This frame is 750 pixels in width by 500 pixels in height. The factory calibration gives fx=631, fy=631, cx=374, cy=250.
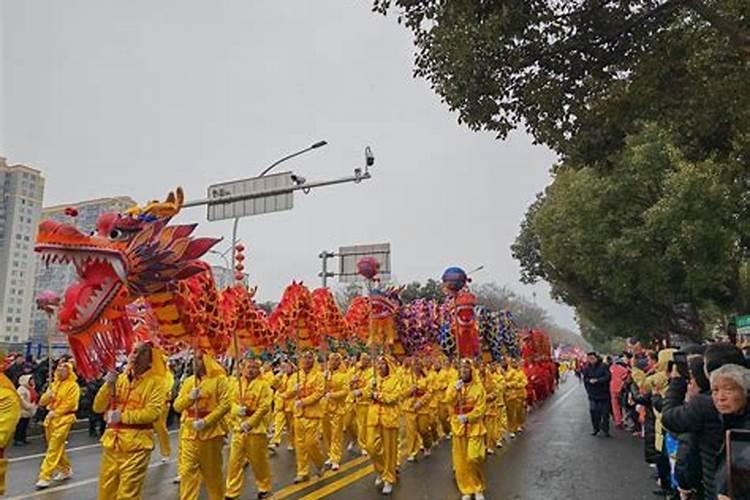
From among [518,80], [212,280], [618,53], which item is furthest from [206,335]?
[618,53]

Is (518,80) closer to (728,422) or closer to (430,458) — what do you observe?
(728,422)

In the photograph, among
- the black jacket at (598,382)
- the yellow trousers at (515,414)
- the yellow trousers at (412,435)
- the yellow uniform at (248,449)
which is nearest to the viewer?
the yellow uniform at (248,449)

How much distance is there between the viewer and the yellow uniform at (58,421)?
27.2 feet

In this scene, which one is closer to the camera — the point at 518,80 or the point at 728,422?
the point at 728,422

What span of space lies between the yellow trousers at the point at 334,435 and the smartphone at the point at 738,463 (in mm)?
7464

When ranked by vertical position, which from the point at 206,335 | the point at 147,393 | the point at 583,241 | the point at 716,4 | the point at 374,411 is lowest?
the point at 374,411

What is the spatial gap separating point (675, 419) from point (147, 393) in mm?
4228

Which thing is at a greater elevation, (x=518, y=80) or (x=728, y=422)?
(x=518, y=80)

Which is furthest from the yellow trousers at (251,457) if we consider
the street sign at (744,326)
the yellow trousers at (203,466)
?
the street sign at (744,326)

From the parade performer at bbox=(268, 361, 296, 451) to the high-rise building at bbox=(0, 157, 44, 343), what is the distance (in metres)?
6.41

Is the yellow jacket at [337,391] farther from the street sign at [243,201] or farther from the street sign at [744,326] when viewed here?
the street sign at [744,326]

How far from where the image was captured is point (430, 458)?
412 inches

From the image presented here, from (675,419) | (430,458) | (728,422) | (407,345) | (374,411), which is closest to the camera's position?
(728,422)

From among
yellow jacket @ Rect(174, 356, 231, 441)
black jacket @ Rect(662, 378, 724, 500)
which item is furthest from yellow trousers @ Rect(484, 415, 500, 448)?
black jacket @ Rect(662, 378, 724, 500)
